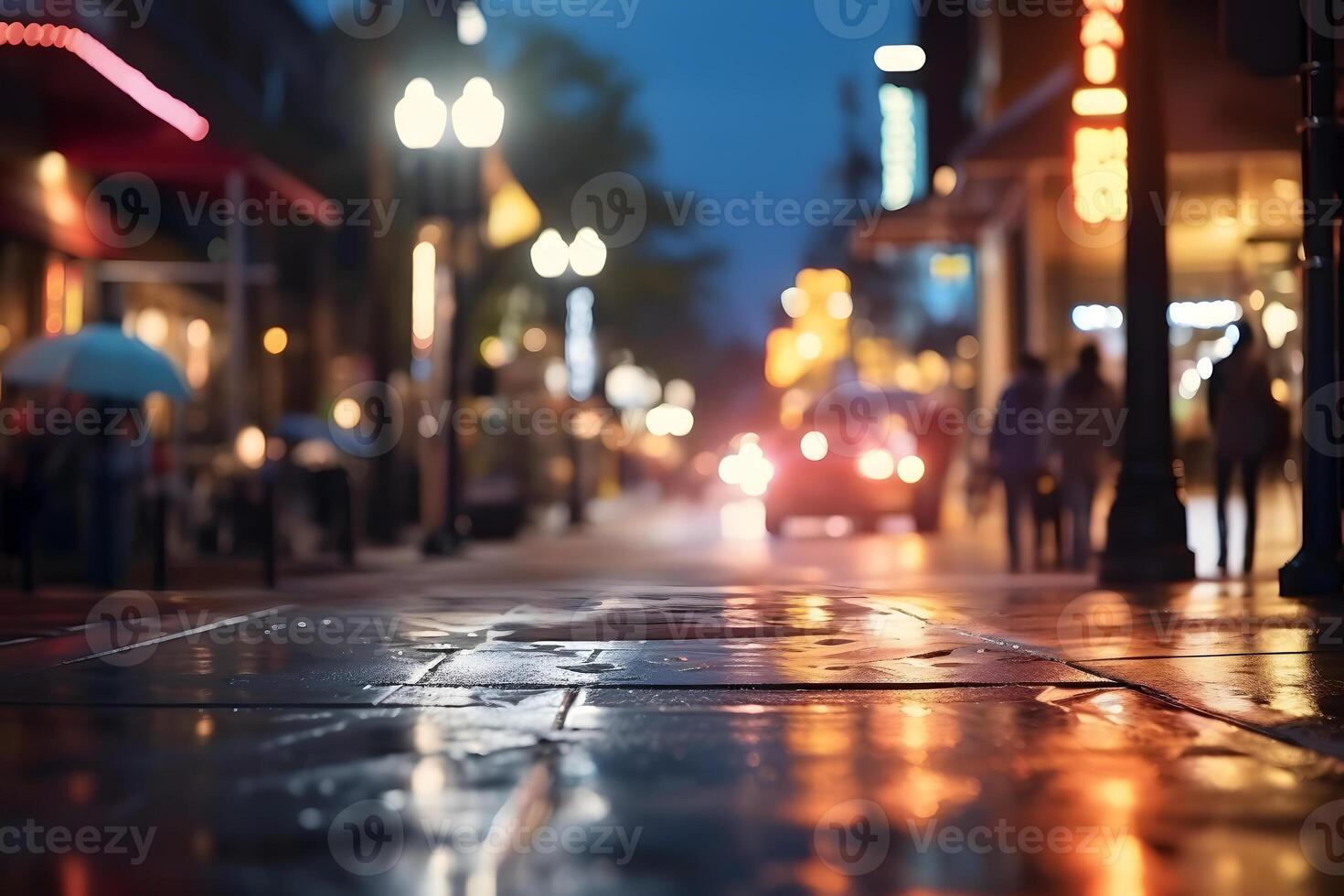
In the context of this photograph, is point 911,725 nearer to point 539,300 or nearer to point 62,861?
point 62,861

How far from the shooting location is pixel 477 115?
2105 cm

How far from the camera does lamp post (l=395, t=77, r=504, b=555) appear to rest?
2105 cm

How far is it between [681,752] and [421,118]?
1649 cm

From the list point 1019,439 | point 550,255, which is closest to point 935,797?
point 1019,439

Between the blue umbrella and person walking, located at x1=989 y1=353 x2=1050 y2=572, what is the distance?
23.0 feet

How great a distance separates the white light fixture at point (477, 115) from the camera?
21000mm

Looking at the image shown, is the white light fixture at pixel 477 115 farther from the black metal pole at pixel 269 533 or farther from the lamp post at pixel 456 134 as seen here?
the black metal pole at pixel 269 533

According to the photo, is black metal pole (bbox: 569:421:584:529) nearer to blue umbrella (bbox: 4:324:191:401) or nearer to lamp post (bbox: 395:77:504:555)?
lamp post (bbox: 395:77:504:555)

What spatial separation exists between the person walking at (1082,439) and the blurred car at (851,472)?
30.1 ft

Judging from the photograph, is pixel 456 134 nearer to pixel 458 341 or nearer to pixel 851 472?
pixel 458 341

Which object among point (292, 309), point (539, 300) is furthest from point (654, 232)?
point (292, 309)

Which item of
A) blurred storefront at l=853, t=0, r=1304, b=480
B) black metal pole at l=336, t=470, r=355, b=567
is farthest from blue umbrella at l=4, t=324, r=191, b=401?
blurred storefront at l=853, t=0, r=1304, b=480

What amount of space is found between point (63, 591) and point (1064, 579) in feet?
24.4

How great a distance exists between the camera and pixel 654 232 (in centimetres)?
5106
